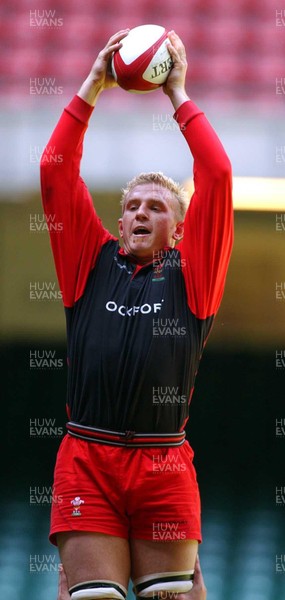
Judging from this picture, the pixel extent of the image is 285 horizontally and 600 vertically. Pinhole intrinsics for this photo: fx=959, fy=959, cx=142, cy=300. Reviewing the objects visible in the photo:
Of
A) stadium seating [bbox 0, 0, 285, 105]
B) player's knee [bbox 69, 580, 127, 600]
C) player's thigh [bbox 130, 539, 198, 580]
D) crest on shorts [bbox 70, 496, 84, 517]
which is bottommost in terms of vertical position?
player's knee [bbox 69, 580, 127, 600]

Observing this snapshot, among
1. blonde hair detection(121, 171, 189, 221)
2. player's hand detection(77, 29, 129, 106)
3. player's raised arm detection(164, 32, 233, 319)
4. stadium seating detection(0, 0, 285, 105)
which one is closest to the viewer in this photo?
player's raised arm detection(164, 32, 233, 319)

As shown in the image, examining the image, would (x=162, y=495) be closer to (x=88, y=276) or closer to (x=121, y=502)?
(x=121, y=502)

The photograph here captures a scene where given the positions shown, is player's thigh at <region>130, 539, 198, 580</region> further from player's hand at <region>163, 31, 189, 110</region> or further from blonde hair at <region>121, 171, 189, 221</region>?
player's hand at <region>163, 31, 189, 110</region>

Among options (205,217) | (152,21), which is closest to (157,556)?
(205,217)

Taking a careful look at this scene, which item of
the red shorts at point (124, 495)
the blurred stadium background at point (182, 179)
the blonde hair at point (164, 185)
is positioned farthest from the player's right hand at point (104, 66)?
the blurred stadium background at point (182, 179)

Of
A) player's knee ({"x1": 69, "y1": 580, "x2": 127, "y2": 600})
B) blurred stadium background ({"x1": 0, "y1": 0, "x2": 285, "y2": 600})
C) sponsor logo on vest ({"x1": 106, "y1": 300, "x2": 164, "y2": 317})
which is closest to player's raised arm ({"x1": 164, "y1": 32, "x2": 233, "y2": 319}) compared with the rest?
sponsor logo on vest ({"x1": 106, "y1": 300, "x2": 164, "y2": 317})

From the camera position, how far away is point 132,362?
2.69 m

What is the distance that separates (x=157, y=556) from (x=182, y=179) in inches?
115

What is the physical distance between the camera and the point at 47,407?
5887 mm

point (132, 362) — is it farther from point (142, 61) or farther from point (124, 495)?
point (142, 61)

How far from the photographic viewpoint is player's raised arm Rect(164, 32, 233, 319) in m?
2.69

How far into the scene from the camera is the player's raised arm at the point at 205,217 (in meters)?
2.69

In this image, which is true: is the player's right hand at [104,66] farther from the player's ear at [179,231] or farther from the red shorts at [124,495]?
the red shorts at [124,495]

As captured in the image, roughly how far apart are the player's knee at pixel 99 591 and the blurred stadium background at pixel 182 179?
2.64 m
